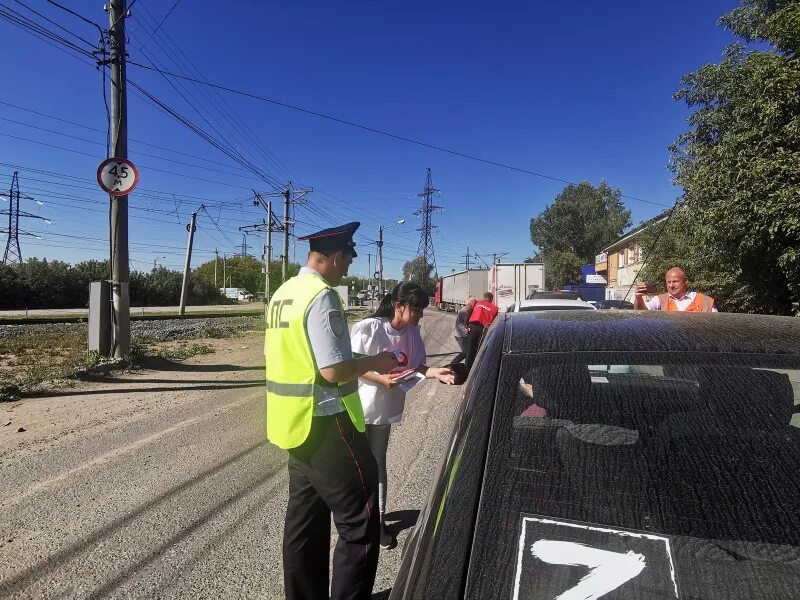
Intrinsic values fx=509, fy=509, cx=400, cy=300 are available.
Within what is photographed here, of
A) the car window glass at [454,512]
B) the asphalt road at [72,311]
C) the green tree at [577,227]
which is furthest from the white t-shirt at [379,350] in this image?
the green tree at [577,227]

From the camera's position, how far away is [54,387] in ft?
26.8

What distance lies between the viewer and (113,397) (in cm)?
777

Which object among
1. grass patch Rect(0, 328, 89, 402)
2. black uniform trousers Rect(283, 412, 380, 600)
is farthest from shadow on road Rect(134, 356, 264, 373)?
black uniform trousers Rect(283, 412, 380, 600)

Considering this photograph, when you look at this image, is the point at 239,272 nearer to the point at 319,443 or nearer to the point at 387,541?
the point at 387,541

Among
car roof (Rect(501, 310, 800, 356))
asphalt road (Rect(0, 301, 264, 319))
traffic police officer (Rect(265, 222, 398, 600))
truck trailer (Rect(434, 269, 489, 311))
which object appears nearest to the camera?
car roof (Rect(501, 310, 800, 356))

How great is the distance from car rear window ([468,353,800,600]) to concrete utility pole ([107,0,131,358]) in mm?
10428

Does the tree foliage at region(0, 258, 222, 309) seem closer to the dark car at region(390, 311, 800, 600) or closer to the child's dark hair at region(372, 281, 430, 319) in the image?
the child's dark hair at region(372, 281, 430, 319)

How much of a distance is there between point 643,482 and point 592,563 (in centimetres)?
26

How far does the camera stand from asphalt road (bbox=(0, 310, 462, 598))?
2850 mm

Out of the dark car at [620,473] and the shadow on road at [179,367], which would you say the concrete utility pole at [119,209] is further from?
the dark car at [620,473]

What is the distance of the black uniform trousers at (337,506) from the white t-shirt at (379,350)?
835mm

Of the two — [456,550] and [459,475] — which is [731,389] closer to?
[459,475]

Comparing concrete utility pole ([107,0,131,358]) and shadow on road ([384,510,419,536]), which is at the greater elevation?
concrete utility pole ([107,0,131,358])

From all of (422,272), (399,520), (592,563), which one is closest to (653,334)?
(592,563)
